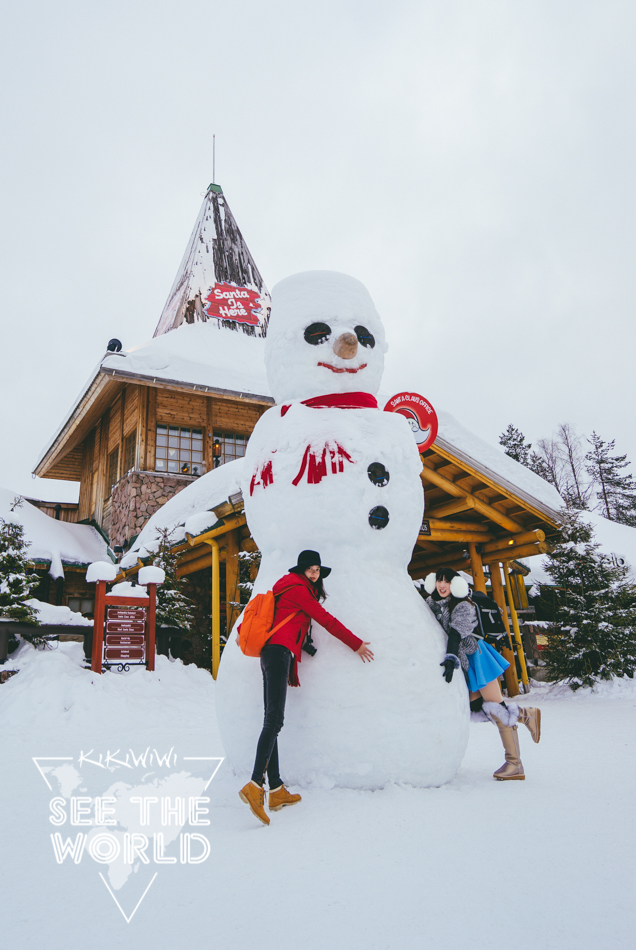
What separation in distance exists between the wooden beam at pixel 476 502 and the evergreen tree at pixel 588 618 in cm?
105

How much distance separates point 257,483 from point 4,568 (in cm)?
537

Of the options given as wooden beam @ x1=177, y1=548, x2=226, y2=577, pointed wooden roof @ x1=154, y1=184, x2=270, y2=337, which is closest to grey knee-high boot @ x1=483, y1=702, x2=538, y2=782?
Result: wooden beam @ x1=177, y1=548, x2=226, y2=577

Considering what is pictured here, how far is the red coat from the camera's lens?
3.01 metres

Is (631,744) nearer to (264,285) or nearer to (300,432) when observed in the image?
(300,432)

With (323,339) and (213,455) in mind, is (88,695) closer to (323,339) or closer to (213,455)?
(323,339)

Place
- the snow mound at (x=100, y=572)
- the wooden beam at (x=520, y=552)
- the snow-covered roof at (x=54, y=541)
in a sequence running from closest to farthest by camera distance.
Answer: the snow mound at (x=100, y=572)
the wooden beam at (x=520, y=552)
the snow-covered roof at (x=54, y=541)

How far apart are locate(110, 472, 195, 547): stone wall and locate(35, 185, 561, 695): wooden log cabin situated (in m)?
0.02

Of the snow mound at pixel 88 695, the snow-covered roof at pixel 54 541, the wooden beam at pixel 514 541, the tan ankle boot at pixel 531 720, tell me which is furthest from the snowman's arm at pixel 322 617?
the snow-covered roof at pixel 54 541

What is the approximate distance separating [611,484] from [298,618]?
100 feet

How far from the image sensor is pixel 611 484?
2953 cm

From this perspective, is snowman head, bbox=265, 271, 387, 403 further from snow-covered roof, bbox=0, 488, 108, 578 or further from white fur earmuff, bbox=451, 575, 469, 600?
snow-covered roof, bbox=0, 488, 108, 578

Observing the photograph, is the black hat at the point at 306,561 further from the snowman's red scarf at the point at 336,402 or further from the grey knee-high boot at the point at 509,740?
the grey knee-high boot at the point at 509,740

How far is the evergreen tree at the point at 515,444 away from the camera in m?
29.0

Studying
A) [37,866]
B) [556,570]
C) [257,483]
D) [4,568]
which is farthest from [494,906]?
[556,570]
